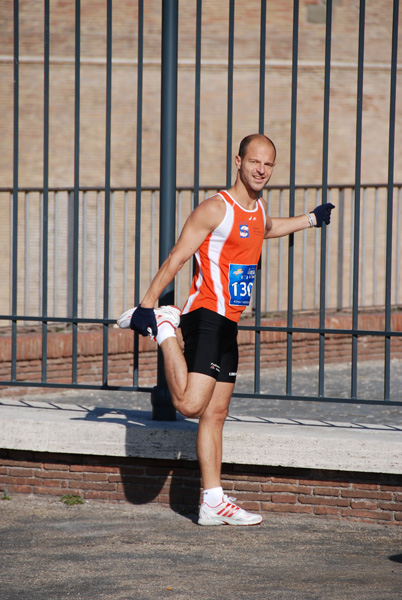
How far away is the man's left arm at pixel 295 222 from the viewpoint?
4883mm

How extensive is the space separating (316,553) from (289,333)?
1265mm

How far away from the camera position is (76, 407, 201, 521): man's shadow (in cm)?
482

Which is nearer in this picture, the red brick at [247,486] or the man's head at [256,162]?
the man's head at [256,162]

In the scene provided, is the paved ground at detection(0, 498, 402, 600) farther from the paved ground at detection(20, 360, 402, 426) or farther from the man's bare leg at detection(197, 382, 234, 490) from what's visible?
the paved ground at detection(20, 360, 402, 426)

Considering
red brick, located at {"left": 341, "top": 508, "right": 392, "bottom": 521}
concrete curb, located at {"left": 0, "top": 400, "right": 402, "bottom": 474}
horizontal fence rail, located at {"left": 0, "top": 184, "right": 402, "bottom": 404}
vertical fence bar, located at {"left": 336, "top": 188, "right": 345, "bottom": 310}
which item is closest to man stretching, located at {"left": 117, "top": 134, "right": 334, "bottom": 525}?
concrete curb, located at {"left": 0, "top": 400, "right": 402, "bottom": 474}

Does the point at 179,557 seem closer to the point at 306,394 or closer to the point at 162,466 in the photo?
the point at 162,466

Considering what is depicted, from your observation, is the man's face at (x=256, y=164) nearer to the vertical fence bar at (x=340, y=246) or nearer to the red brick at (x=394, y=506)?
the red brick at (x=394, y=506)

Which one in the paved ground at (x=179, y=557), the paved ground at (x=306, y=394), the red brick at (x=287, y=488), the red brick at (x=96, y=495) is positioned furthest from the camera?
the paved ground at (x=306, y=394)

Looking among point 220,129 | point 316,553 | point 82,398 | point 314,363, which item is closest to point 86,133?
point 220,129

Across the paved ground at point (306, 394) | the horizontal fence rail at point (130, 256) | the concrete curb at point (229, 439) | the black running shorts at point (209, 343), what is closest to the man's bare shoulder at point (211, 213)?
the black running shorts at point (209, 343)

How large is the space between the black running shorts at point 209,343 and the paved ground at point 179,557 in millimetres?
854

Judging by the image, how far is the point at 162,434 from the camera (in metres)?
4.83

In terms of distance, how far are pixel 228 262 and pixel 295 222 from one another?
2.14 feet

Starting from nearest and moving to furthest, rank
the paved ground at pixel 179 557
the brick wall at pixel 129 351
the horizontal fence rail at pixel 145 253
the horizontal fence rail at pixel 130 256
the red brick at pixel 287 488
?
the paved ground at pixel 179 557 < the red brick at pixel 287 488 < the brick wall at pixel 129 351 < the horizontal fence rail at pixel 130 256 < the horizontal fence rail at pixel 145 253
